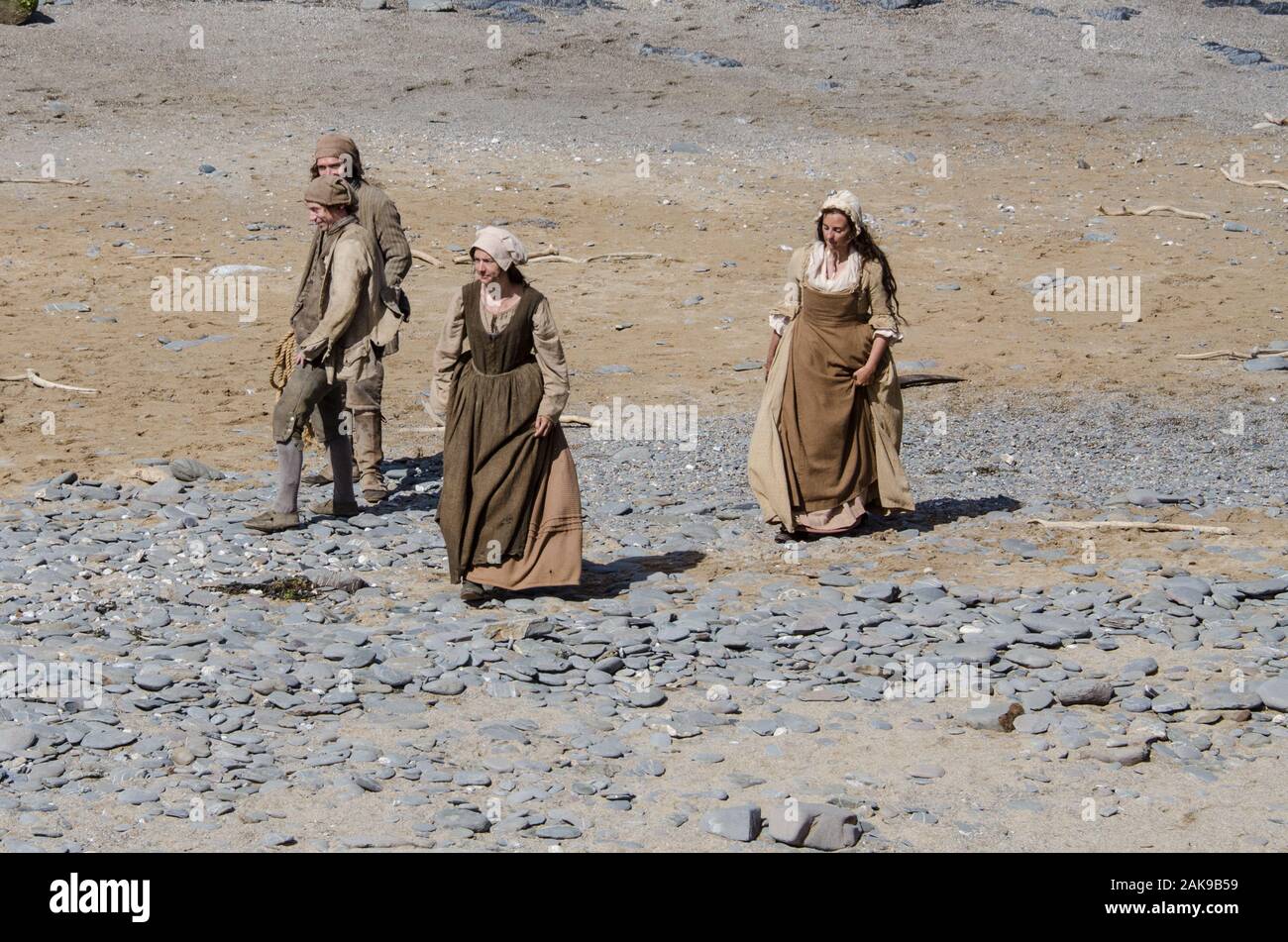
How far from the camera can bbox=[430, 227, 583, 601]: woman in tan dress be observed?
24.6 feet

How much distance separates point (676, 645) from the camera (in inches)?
288

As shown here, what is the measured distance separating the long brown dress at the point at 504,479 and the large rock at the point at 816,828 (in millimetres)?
2309

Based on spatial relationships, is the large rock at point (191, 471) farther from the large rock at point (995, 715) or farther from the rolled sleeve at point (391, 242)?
the large rock at point (995, 715)

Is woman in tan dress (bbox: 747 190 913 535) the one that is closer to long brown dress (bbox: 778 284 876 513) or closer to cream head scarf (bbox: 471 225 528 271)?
long brown dress (bbox: 778 284 876 513)

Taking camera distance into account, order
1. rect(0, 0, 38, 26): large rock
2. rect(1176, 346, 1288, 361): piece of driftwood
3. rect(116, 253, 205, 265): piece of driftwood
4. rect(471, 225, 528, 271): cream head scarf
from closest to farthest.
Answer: rect(471, 225, 528, 271): cream head scarf
rect(1176, 346, 1288, 361): piece of driftwood
rect(116, 253, 205, 265): piece of driftwood
rect(0, 0, 38, 26): large rock

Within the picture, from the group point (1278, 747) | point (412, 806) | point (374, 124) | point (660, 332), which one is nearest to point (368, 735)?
point (412, 806)

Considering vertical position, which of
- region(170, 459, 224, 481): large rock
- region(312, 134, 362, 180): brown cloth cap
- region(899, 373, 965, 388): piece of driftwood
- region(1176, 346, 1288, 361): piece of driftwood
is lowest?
region(170, 459, 224, 481): large rock

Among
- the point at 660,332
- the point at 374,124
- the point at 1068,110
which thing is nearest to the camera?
the point at 660,332

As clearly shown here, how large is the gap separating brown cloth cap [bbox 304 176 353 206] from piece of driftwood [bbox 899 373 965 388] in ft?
17.2

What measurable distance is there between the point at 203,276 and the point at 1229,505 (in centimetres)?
894

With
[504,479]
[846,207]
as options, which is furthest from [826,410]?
[504,479]

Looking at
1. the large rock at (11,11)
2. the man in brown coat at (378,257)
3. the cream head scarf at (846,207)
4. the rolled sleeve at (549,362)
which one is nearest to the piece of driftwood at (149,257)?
the man in brown coat at (378,257)

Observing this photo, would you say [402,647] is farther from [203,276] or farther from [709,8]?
[709,8]

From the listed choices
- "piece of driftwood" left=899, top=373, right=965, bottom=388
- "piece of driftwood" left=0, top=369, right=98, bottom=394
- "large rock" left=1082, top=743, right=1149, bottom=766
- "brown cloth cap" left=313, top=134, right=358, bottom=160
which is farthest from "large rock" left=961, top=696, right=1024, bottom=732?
"piece of driftwood" left=0, top=369, right=98, bottom=394
